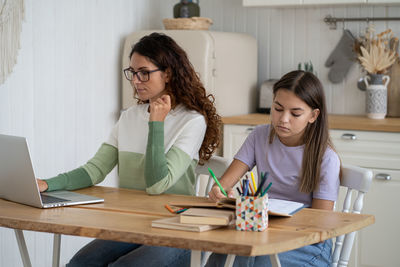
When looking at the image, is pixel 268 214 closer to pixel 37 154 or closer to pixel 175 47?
pixel 175 47

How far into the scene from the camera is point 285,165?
212cm

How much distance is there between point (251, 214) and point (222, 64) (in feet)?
7.31

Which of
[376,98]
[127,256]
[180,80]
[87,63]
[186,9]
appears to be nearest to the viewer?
[127,256]

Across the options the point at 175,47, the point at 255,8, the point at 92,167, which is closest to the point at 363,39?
the point at 255,8

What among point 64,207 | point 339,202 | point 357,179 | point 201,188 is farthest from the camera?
point 201,188

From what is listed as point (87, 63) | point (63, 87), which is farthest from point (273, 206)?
point (87, 63)

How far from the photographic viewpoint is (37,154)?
3.06m

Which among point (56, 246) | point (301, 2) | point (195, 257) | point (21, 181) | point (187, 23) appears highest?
point (301, 2)

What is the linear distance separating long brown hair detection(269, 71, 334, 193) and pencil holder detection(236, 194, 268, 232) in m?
0.56

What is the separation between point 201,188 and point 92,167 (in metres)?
1.43

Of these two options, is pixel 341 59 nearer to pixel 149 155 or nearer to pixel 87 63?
pixel 87 63

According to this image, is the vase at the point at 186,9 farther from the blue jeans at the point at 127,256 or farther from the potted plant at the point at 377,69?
the blue jeans at the point at 127,256

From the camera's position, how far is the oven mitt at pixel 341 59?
12.5 ft

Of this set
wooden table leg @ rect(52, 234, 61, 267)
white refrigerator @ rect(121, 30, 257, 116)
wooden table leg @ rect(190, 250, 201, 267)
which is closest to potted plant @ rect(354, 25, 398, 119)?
white refrigerator @ rect(121, 30, 257, 116)
